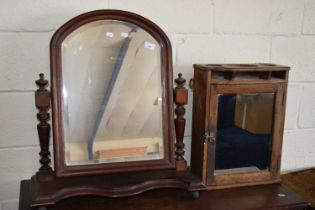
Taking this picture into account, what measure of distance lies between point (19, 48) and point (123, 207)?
524 millimetres

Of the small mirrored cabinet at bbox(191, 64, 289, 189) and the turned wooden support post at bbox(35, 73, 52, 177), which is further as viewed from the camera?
the small mirrored cabinet at bbox(191, 64, 289, 189)

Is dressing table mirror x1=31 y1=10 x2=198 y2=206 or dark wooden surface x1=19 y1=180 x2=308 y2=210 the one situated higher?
dressing table mirror x1=31 y1=10 x2=198 y2=206

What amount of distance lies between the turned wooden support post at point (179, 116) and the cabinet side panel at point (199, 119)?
5 centimetres

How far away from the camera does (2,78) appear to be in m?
1.04

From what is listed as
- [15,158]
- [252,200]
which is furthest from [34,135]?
[252,200]

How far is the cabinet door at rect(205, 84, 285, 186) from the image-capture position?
1031 millimetres

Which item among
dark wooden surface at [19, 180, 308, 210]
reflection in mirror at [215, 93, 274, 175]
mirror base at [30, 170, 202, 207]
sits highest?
reflection in mirror at [215, 93, 274, 175]

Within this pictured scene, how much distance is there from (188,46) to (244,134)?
32cm

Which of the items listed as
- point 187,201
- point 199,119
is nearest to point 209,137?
point 199,119

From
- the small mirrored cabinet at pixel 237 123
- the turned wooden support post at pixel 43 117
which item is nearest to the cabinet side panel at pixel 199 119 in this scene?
the small mirrored cabinet at pixel 237 123

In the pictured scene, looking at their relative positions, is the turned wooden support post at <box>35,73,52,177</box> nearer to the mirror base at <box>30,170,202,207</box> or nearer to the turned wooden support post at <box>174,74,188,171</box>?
the mirror base at <box>30,170,202,207</box>

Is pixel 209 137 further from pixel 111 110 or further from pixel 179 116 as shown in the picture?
pixel 111 110

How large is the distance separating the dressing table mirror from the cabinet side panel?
0.06m

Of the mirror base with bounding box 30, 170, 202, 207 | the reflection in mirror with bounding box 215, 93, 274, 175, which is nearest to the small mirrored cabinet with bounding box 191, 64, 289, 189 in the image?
the reflection in mirror with bounding box 215, 93, 274, 175
